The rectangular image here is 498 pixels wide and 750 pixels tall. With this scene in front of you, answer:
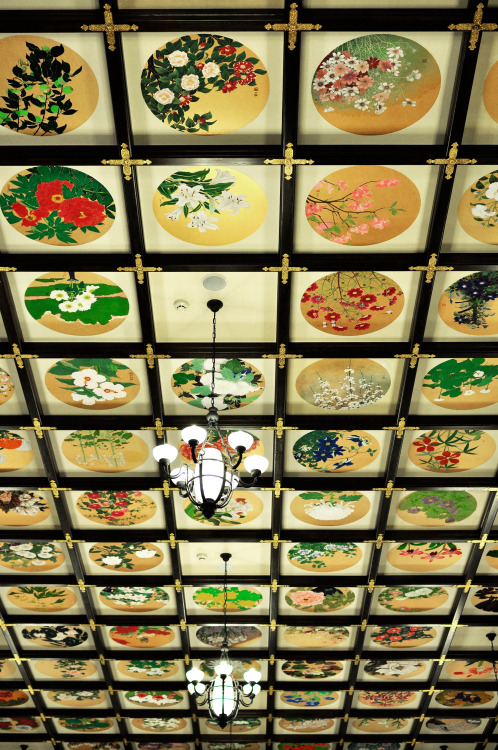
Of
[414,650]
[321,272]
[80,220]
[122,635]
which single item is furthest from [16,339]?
[414,650]

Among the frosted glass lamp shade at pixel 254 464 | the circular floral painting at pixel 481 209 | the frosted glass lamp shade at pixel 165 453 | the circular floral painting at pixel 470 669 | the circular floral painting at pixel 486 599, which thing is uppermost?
the circular floral painting at pixel 481 209

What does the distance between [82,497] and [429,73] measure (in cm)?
560

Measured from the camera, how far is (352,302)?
5395 mm

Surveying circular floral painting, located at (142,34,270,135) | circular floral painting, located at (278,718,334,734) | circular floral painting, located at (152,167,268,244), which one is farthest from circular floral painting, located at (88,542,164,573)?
circular floral painting, located at (142,34,270,135)

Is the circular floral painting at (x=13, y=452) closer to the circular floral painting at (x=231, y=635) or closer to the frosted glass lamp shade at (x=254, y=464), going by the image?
the frosted glass lamp shade at (x=254, y=464)

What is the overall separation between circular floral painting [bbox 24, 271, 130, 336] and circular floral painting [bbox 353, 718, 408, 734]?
798 cm

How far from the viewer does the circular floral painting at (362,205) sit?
15.3ft

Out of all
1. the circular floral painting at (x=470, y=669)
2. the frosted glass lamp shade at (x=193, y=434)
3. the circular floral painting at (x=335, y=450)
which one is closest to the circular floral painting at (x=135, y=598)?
the circular floral painting at (x=335, y=450)

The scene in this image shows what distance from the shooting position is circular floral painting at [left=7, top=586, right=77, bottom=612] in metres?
7.94

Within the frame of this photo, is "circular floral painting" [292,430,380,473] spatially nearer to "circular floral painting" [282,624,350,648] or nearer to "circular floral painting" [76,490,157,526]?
"circular floral painting" [76,490,157,526]

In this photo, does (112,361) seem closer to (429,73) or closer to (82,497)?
(82,497)

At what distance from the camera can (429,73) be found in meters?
4.20

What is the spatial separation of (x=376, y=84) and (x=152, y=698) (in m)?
9.08

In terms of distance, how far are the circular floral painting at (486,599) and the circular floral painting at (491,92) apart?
6056 mm
